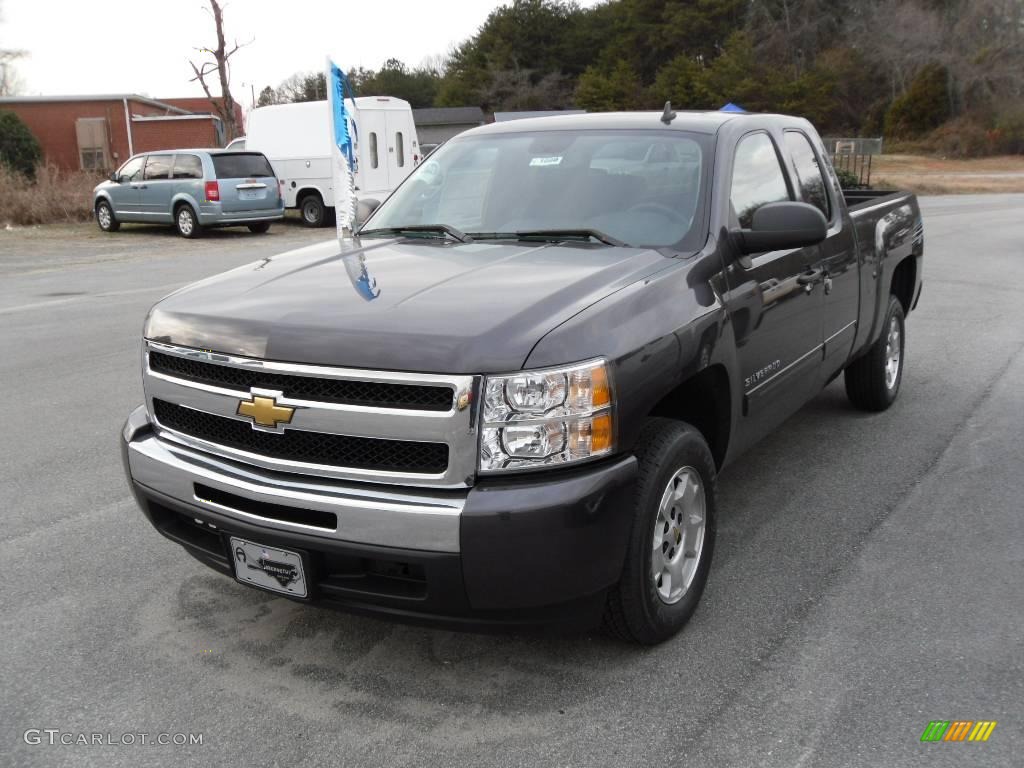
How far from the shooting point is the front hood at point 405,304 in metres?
2.81

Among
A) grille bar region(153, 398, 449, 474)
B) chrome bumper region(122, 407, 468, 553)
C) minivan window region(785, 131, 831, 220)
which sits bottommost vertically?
chrome bumper region(122, 407, 468, 553)

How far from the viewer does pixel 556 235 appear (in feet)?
13.0

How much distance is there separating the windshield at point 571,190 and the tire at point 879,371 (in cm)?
245

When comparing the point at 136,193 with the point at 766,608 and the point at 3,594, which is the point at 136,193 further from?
the point at 766,608

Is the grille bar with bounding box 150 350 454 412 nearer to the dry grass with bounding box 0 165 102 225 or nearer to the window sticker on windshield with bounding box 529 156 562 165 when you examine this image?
the window sticker on windshield with bounding box 529 156 562 165

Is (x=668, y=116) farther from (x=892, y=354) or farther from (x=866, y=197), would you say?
(x=866, y=197)

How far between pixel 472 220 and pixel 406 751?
2.31m

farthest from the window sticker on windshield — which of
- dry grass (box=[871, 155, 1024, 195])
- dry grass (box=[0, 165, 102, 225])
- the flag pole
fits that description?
dry grass (box=[871, 155, 1024, 195])

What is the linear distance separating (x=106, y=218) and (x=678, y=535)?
69.2 feet

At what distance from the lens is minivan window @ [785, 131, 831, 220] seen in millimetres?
5004

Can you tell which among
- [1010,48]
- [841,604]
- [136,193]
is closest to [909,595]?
[841,604]

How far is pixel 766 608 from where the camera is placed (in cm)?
368

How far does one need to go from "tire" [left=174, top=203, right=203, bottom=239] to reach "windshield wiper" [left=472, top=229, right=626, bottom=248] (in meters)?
17.4

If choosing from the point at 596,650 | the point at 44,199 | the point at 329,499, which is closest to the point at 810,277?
the point at 596,650
